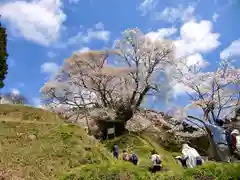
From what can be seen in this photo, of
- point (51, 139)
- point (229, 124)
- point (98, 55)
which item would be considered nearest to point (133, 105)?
point (98, 55)

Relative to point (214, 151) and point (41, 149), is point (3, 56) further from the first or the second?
point (214, 151)

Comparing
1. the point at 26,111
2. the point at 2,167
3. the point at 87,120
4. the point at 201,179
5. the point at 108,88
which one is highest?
the point at 108,88

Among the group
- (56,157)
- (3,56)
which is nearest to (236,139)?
(56,157)

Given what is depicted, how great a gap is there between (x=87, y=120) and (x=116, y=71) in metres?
4.44

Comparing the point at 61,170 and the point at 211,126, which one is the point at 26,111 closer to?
the point at 61,170

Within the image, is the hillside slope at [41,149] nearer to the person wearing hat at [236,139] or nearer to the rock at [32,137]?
the rock at [32,137]

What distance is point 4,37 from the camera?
83.5 feet

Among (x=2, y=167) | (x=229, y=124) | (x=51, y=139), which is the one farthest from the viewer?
(x=229, y=124)

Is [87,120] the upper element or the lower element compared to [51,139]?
upper

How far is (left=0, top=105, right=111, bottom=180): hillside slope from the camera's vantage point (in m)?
13.5

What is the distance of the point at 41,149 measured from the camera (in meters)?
14.8

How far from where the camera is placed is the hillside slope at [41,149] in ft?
44.4

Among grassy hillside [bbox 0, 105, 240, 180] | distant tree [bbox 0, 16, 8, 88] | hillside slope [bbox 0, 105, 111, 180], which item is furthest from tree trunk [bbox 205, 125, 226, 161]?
distant tree [bbox 0, 16, 8, 88]

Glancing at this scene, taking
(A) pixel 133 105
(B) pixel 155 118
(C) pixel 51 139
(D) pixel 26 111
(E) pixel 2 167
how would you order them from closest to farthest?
(E) pixel 2 167, (C) pixel 51 139, (D) pixel 26 111, (A) pixel 133 105, (B) pixel 155 118
